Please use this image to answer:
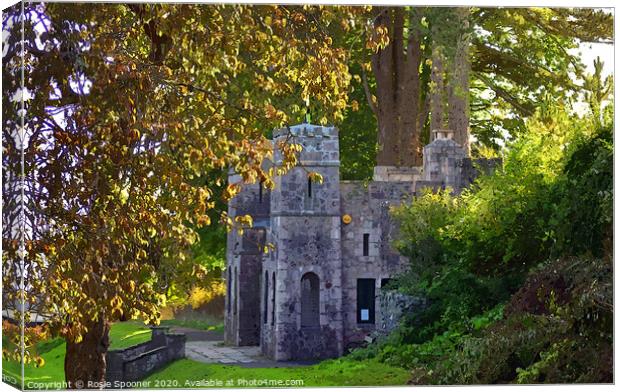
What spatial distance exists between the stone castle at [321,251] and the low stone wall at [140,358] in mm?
1052

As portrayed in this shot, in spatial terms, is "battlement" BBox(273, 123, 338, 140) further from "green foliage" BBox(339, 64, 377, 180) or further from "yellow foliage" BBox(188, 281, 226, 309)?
"yellow foliage" BBox(188, 281, 226, 309)

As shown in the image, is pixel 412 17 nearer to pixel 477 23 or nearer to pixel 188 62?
pixel 477 23

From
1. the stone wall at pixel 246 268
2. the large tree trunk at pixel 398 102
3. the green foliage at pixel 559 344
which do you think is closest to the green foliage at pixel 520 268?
the green foliage at pixel 559 344

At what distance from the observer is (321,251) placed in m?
15.0

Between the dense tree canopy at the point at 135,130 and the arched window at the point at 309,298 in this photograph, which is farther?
the arched window at the point at 309,298

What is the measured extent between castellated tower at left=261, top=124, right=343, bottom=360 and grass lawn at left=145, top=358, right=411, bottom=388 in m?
0.49

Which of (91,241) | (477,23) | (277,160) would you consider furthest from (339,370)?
(477,23)

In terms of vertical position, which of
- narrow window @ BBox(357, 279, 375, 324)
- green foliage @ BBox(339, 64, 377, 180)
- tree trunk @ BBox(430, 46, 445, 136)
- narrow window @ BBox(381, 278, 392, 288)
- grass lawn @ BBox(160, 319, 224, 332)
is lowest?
grass lawn @ BBox(160, 319, 224, 332)

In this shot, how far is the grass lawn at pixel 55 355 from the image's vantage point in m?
12.0

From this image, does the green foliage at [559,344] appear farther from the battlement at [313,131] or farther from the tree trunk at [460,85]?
the battlement at [313,131]

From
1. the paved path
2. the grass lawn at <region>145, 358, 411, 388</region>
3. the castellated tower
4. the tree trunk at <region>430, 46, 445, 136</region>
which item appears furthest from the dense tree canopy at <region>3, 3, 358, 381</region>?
the tree trunk at <region>430, 46, 445, 136</region>

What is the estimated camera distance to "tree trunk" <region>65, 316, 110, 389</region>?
40.8 feet

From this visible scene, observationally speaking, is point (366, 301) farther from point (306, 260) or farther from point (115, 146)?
point (115, 146)

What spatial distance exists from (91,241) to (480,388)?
172 inches
